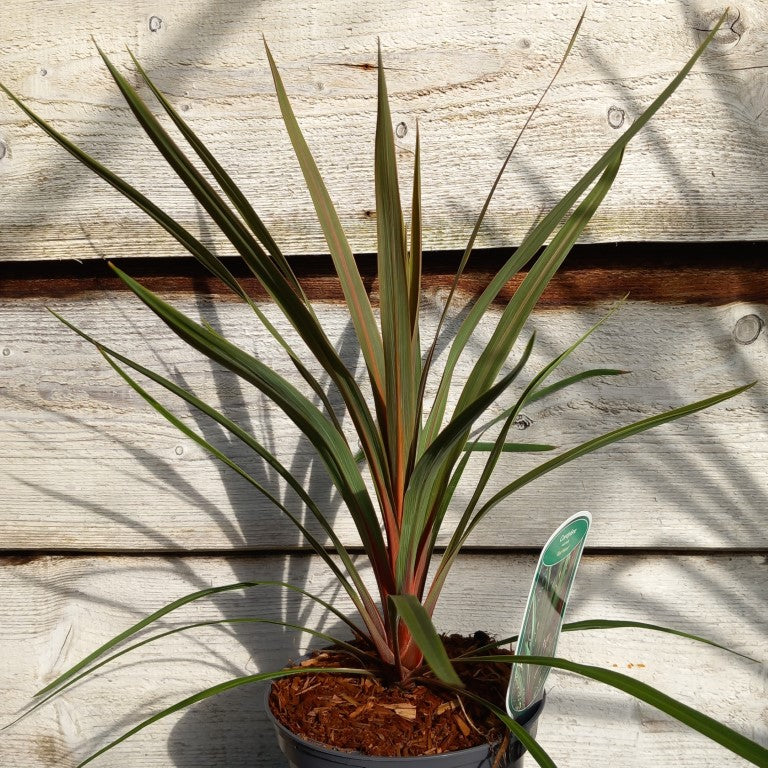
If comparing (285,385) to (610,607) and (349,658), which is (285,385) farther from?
(610,607)

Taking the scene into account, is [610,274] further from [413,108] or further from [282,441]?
[282,441]

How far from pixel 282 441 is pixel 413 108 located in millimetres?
405

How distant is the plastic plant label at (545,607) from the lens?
58 cm

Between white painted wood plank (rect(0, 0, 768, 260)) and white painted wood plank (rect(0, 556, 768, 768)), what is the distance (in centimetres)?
39

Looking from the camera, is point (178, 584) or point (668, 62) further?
point (178, 584)

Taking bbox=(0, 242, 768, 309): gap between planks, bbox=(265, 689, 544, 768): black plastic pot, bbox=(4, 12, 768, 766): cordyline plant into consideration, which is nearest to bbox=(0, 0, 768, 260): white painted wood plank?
bbox=(0, 242, 768, 309): gap between planks

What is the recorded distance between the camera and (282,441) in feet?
2.89

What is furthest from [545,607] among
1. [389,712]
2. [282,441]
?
[282,441]

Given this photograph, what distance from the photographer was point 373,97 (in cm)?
83

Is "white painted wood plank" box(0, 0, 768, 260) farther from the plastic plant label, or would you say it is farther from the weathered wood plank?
the plastic plant label

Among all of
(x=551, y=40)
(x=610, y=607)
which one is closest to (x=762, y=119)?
(x=551, y=40)

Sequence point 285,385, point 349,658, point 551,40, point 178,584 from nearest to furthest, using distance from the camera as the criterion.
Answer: point 285,385 → point 349,658 → point 551,40 → point 178,584

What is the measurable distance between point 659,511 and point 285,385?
1.62 feet

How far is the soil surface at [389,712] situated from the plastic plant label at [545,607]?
0.11 ft
